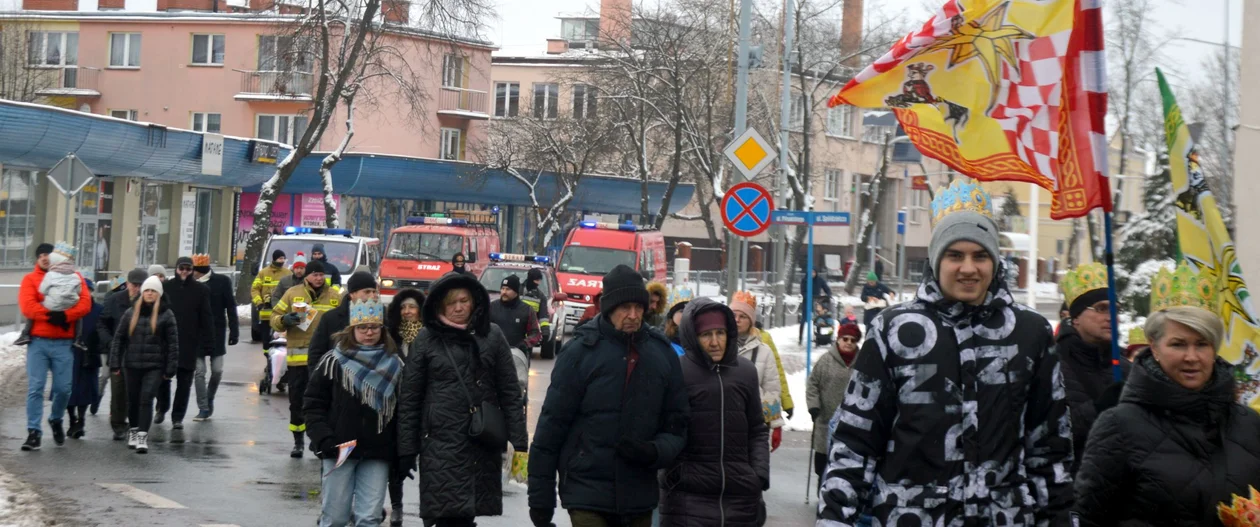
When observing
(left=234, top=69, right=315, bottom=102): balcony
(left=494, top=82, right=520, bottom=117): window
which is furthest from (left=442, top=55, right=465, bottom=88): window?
(left=494, top=82, right=520, bottom=117): window

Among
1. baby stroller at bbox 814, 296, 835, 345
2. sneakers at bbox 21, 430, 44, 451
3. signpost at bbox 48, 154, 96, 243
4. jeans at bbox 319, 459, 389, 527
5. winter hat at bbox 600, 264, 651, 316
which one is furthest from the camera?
baby stroller at bbox 814, 296, 835, 345

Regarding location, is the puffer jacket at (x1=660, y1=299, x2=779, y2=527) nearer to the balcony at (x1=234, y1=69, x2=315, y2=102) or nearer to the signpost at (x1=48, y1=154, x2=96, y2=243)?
the signpost at (x1=48, y1=154, x2=96, y2=243)

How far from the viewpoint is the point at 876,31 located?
45531 mm

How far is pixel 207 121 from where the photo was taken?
57594 mm

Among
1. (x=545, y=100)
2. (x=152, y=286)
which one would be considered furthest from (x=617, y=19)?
(x=152, y=286)

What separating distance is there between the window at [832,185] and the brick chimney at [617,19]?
28.3m

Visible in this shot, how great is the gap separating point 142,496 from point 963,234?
7.86 m

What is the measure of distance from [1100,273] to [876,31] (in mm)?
39722

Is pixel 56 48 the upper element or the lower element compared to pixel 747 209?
upper

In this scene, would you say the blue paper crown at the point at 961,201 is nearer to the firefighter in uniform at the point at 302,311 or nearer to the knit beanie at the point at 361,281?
the knit beanie at the point at 361,281

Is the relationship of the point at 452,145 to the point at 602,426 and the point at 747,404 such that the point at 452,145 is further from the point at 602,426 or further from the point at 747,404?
the point at 602,426

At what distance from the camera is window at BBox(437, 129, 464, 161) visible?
6144 centimetres

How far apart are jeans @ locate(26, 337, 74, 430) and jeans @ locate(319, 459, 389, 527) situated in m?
5.74

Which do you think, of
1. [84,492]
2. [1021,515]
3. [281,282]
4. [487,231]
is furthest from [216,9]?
[1021,515]
